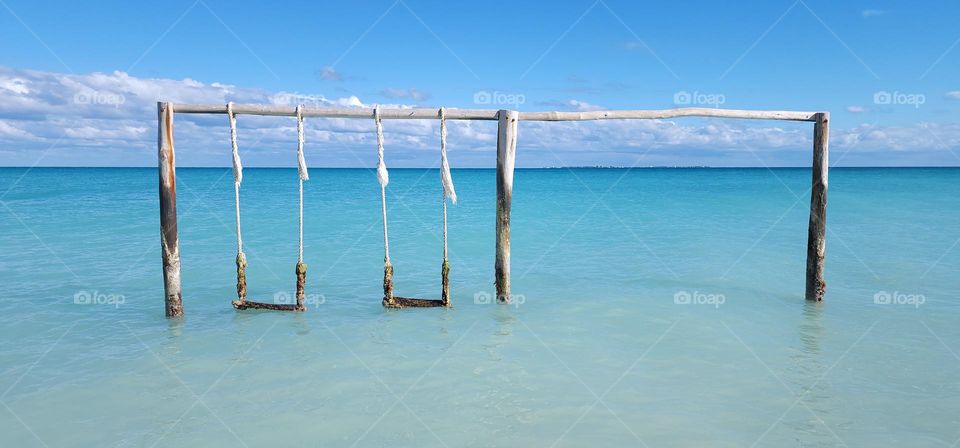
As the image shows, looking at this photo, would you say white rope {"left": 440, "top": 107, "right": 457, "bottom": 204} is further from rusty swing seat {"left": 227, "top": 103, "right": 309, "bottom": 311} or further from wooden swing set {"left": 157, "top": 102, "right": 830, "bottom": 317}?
rusty swing seat {"left": 227, "top": 103, "right": 309, "bottom": 311}

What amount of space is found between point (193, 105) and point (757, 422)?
838 centimetres

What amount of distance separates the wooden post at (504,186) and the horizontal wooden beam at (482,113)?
7.9 inches

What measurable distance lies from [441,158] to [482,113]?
941 millimetres

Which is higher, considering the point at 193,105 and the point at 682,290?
the point at 193,105

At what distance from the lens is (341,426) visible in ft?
19.7

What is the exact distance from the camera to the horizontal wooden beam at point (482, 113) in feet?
30.0

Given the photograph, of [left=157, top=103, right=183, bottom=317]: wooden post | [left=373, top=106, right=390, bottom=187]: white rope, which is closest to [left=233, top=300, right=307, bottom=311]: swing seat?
[left=157, top=103, right=183, bottom=317]: wooden post

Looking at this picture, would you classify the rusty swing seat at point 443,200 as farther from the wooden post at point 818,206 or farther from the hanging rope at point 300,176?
the wooden post at point 818,206

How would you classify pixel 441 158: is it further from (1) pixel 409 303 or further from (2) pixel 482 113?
(1) pixel 409 303

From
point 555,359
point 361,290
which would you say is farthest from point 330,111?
point 555,359

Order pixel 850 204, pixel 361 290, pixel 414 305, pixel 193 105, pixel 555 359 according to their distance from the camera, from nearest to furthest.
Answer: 1. pixel 555 359
2. pixel 193 105
3. pixel 414 305
4. pixel 361 290
5. pixel 850 204

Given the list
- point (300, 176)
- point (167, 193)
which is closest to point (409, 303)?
point (300, 176)

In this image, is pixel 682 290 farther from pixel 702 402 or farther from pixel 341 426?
pixel 341 426

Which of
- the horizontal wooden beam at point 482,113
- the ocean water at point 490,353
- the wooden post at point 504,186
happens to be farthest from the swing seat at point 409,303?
the horizontal wooden beam at point 482,113
